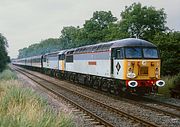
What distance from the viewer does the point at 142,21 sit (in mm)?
43906

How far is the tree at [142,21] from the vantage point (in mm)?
43812

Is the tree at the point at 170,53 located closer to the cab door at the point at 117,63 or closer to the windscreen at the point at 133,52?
the cab door at the point at 117,63

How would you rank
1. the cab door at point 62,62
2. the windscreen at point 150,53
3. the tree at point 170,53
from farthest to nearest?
1. the cab door at point 62,62
2. the tree at point 170,53
3. the windscreen at point 150,53

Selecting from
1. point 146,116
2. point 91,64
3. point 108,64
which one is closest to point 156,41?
point 91,64

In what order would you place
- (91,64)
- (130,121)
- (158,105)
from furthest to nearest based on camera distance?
(91,64)
(158,105)
(130,121)

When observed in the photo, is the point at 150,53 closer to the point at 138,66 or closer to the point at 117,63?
the point at 138,66

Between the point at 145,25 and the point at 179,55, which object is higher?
the point at 145,25

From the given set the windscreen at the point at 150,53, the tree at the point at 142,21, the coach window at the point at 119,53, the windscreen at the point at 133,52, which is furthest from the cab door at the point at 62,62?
the windscreen at the point at 133,52

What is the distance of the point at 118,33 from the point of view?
146 feet

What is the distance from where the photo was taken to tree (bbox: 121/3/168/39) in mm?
43812

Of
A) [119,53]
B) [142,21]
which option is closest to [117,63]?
[119,53]

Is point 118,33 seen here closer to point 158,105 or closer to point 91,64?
point 91,64

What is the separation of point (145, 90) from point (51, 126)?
→ 1184 centimetres

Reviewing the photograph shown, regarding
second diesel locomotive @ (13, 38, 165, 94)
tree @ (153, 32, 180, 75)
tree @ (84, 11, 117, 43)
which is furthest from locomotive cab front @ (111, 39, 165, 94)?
tree @ (84, 11, 117, 43)
